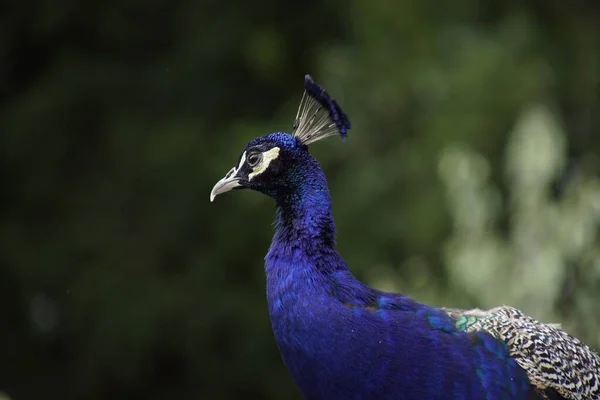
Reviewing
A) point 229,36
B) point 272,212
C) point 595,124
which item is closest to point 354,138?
point 272,212

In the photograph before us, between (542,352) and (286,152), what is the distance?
0.80 meters

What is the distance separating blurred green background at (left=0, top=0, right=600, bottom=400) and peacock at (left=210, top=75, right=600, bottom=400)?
2.59 metres

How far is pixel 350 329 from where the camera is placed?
2.20 metres

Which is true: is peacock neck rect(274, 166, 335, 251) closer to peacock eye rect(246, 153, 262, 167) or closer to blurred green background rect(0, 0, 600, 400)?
peacock eye rect(246, 153, 262, 167)

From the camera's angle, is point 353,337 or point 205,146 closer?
point 353,337

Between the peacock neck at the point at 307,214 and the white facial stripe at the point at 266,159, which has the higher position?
the white facial stripe at the point at 266,159

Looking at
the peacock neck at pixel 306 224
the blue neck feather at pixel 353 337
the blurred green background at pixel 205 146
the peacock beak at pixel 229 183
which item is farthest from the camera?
the blurred green background at pixel 205 146

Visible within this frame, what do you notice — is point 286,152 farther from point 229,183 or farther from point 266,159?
point 229,183

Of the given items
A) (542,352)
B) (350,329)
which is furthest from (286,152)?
(542,352)

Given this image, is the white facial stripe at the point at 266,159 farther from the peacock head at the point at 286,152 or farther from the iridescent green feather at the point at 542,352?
the iridescent green feather at the point at 542,352

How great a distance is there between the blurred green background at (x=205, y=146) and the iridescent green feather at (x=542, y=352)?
2.42 m

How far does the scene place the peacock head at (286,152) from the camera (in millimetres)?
2371

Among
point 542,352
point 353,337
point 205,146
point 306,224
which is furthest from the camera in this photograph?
point 205,146

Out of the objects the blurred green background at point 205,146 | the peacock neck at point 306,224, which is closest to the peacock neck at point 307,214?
the peacock neck at point 306,224
